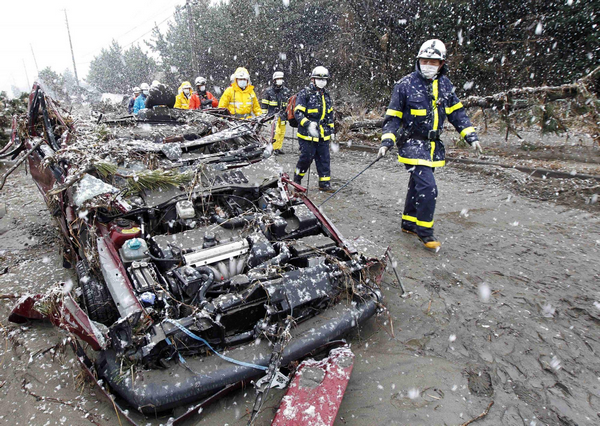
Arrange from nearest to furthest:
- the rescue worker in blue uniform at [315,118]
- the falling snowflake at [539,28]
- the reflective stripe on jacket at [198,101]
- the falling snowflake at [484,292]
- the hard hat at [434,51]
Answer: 1. the falling snowflake at [484,292]
2. the hard hat at [434,51]
3. the rescue worker in blue uniform at [315,118]
4. the reflective stripe on jacket at [198,101]
5. the falling snowflake at [539,28]

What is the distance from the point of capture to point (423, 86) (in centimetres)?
413

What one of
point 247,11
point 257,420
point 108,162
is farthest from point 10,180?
point 247,11

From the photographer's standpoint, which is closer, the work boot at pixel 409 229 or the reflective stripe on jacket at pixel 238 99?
the work boot at pixel 409 229

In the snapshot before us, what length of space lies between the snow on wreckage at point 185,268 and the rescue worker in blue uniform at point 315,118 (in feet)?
6.01

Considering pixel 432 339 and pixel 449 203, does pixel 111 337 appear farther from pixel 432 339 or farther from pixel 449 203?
pixel 449 203

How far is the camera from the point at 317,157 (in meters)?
6.25

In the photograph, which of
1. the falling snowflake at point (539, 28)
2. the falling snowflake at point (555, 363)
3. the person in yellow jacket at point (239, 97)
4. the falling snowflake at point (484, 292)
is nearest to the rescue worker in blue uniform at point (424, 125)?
the falling snowflake at point (484, 292)

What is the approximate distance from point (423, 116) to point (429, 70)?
19.5 inches

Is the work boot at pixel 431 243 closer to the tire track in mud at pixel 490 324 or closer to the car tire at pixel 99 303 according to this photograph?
the tire track in mud at pixel 490 324

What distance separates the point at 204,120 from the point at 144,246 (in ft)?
9.59

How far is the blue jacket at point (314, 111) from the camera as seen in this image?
5.90 metres

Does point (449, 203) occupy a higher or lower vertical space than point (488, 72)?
lower

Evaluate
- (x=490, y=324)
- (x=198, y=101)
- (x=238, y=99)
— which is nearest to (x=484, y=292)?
(x=490, y=324)

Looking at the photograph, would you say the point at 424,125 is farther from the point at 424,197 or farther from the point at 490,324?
the point at 490,324
